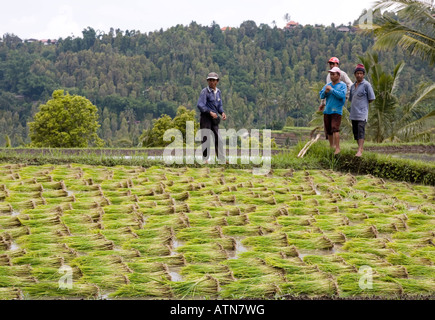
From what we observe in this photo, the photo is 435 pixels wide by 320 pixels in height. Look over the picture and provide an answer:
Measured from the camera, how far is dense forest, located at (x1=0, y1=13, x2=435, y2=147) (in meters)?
75.4

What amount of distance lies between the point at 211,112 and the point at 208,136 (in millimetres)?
445

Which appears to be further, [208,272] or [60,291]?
[208,272]

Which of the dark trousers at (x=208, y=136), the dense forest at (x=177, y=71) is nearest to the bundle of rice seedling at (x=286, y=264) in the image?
the dark trousers at (x=208, y=136)

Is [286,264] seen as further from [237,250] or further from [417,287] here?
[417,287]

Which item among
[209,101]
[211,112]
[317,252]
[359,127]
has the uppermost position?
[209,101]

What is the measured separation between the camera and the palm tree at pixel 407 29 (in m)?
11.1

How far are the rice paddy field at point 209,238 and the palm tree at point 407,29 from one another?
5.28m

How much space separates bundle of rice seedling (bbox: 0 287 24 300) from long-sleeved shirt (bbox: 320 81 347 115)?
5.31 m

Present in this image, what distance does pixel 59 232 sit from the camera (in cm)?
434

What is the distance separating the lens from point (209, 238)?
4359mm

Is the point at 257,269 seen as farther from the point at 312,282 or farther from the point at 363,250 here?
the point at 363,250

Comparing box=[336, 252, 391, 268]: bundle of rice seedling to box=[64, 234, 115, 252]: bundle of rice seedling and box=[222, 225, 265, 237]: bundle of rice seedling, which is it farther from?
box=[64, 234, 115, 252]: bundle of rice seedling

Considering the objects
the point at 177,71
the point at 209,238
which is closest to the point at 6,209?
the point at 209,238

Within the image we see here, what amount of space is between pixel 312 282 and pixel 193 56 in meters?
94.9
